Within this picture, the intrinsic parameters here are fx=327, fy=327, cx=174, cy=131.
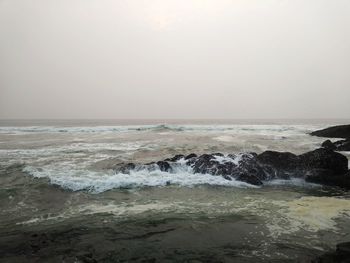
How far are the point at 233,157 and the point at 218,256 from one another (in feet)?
28.3

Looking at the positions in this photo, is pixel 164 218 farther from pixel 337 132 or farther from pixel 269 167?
pixel 337 132

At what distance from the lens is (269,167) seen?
13.0 metres

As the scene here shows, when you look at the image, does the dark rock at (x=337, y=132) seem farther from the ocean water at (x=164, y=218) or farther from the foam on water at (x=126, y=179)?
the foam on water at (x=126, y=179)

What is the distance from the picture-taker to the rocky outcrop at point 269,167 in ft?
39.2

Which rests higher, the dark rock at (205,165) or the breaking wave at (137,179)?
the dark rock at (205,165)

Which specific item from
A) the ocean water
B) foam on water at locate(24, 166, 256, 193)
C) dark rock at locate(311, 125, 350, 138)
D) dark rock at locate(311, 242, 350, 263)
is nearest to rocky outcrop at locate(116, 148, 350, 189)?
foam on water at locate(24, 166, 256, 193)

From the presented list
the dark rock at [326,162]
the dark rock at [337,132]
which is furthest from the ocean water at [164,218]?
the dark rock at [337,132]

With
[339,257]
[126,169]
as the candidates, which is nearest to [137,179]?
[126,169]

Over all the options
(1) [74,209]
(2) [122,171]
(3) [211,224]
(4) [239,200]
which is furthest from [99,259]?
(2) [122,171]

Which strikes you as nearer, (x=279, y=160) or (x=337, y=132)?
(x=279, y=160)

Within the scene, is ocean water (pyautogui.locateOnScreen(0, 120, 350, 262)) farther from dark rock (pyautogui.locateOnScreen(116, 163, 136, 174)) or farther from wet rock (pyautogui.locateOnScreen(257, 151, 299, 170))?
wet rock (pyautogui.locateOnScreen(257, 151, 299, 170))

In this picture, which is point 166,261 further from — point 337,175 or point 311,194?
point 337,175

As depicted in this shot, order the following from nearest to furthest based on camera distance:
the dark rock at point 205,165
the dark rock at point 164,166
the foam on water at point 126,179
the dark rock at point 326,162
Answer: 1. the foam on water at point 126,179
2. the dark rock at point 326,162
3. the dark rock at point 205,165
4. the dark rock at point 164,166

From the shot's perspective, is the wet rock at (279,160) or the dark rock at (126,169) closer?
the wet rock at (279,160)
